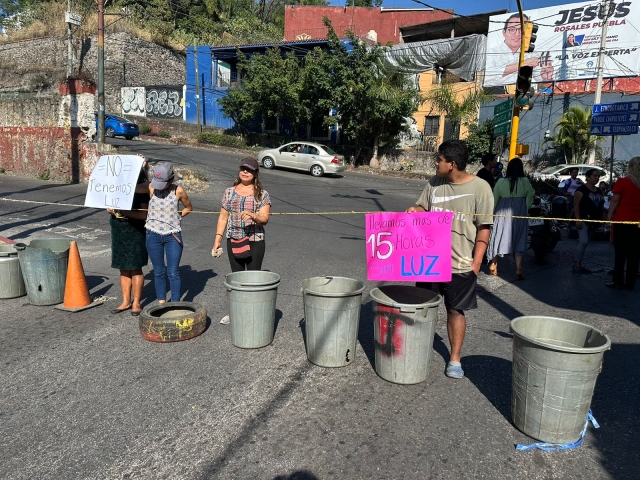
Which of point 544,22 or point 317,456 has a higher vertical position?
point 544,22

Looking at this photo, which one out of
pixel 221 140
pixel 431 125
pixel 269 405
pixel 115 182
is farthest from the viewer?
pixel 221 140

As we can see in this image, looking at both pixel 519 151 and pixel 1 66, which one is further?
pixel 1 66

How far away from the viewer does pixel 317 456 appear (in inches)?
123

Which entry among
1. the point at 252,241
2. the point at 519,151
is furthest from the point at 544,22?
the point at 252,241

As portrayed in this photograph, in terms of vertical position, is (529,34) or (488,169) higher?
(529,34)

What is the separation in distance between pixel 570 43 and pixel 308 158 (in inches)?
624

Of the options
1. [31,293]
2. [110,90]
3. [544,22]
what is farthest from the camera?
[110,90]

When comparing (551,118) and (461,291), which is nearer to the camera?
(461,291)

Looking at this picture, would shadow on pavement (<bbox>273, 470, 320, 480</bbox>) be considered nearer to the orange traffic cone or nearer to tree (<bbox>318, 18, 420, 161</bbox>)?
the orange traffic cone

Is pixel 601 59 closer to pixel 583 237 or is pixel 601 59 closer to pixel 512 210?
pixel 583 237

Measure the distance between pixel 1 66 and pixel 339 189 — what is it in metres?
25.5

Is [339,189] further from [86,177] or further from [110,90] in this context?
[110,90]

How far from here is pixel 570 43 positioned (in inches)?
1023

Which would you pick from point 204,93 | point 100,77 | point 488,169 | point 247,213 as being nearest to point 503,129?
Result: point 488,169
